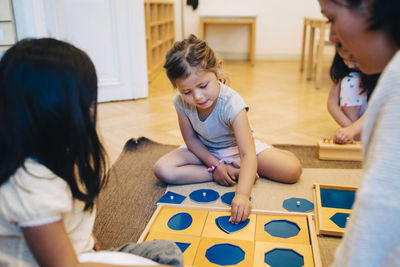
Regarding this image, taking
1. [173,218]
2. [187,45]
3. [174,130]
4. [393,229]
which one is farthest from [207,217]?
[174,130]

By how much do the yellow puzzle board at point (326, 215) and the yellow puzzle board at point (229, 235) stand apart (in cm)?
3

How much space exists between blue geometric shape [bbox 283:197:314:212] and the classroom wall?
330 centimetres

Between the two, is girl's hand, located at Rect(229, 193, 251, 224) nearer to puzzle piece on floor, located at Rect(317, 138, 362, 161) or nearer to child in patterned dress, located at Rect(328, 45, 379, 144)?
puzzle piece on floor, located at Rect(317, 138, 362, 161)

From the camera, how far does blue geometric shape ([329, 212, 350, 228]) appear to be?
3.21ft

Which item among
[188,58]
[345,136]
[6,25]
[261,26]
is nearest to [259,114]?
[345,136]

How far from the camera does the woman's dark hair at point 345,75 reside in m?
1.56

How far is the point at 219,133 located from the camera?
125 cm

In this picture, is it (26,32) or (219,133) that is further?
(26,32)

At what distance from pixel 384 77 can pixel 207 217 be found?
706mm

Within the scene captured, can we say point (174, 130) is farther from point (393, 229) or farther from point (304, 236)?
point (393, 229)

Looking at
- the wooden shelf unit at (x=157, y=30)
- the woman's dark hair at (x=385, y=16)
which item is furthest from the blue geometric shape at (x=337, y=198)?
the wooden shelf unit at (x=157, y=30)

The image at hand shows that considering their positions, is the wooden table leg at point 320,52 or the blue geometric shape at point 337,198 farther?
the wooden table leg at point 320,52

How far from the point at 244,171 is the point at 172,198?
0.25 m

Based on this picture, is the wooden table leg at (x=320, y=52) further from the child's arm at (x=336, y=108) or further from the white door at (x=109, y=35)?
the white door at (x=109, y=35)
